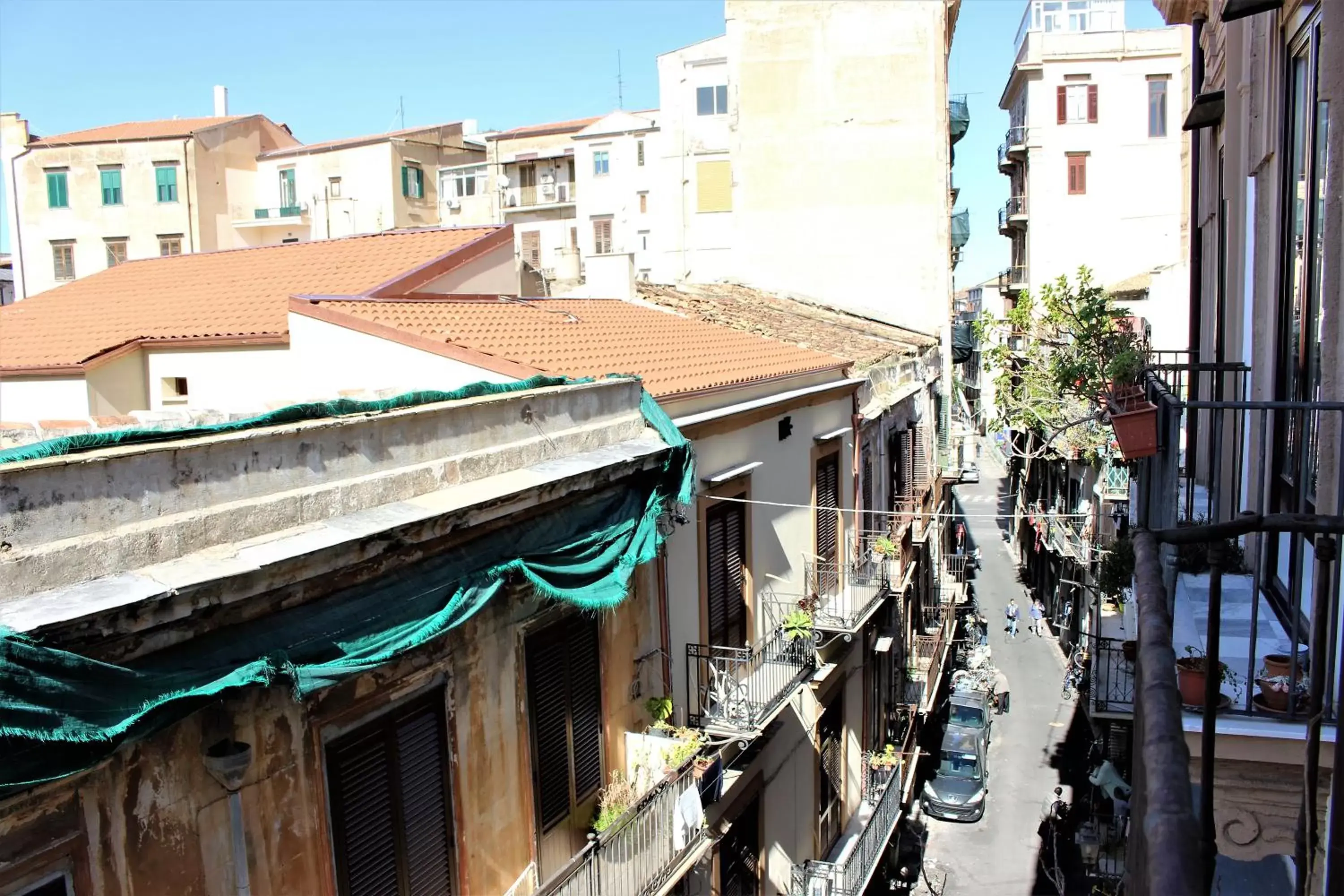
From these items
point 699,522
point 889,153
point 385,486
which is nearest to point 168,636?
point 385,486

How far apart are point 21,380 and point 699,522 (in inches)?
406

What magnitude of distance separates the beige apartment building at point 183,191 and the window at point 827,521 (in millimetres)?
30471

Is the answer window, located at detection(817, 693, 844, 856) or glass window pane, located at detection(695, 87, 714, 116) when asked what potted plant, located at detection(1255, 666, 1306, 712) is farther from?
glass window pane, located at detection(695, 87, 714, 116)

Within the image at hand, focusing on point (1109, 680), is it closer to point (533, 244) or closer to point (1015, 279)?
point (1015, 279)

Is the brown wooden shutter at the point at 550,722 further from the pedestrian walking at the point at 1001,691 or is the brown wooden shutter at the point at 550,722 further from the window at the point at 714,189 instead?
the window at the point at 714,189

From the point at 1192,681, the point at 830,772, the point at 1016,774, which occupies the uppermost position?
the point at 1192,681

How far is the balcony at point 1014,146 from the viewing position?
3959cm

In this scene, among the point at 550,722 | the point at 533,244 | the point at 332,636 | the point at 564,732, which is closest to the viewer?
the point at 332,636

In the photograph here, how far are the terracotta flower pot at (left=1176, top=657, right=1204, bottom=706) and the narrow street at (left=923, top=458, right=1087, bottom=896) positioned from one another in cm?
1426

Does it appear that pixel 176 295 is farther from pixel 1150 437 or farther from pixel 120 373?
pixel 1150 437

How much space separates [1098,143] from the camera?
38406 mm

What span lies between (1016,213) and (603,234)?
17463mm

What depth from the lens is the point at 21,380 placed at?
14914 mm

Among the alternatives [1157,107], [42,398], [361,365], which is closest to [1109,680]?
[361,365]
